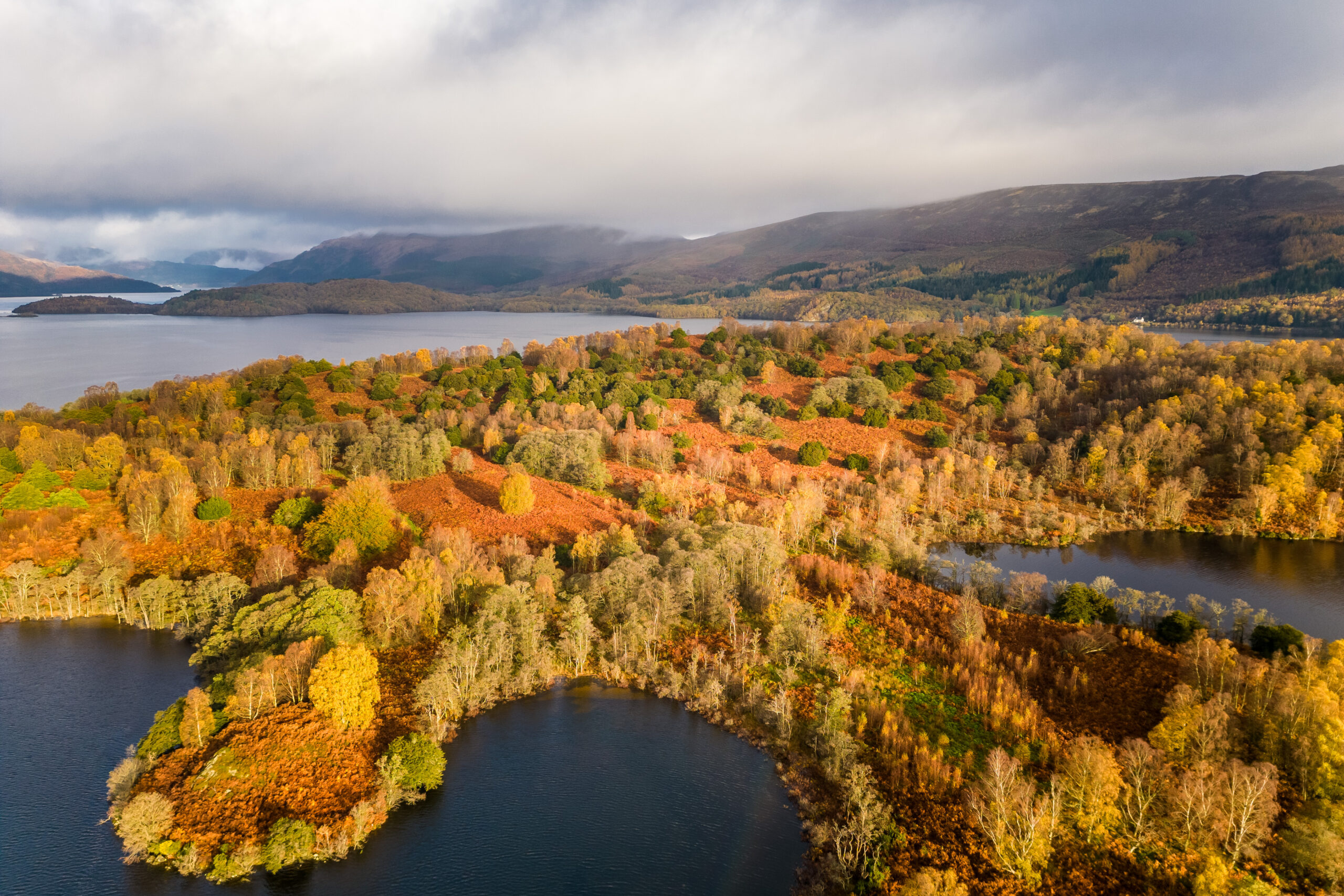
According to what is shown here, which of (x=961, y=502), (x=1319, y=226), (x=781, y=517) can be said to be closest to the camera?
(x=781, y=517)

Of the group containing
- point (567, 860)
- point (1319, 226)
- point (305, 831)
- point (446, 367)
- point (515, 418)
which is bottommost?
point (567, 860)

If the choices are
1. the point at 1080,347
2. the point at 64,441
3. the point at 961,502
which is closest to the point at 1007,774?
the point at 961,502

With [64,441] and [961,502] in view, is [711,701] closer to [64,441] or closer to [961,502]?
[961,502]

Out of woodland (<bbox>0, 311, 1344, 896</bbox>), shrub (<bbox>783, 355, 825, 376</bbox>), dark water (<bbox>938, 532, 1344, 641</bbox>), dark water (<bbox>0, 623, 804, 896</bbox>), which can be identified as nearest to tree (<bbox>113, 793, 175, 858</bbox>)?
woodland (<bbox>0, 311, 1344, 896</bbox>)

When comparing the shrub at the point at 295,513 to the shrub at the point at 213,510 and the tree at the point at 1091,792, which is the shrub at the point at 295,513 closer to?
the shrub at the point at 213,510

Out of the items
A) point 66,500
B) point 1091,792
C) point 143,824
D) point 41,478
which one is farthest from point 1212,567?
point 41,478

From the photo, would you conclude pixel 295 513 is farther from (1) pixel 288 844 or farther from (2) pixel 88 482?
(1) pixel 288 844
